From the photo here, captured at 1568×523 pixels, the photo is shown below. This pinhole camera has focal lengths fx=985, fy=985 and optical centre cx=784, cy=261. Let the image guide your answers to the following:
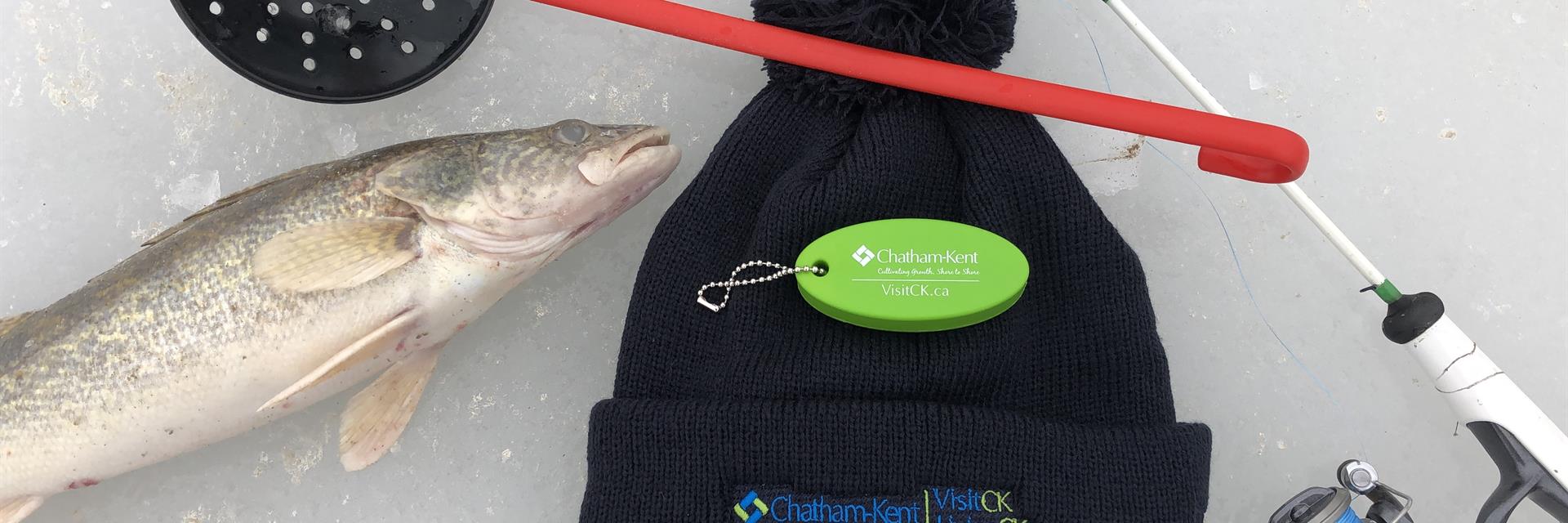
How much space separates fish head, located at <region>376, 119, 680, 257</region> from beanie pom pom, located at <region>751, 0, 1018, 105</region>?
0.70 feet

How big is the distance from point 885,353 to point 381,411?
2.22 feet

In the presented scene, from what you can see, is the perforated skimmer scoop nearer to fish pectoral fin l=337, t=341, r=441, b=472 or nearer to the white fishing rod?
fish pectoral fin l=337, t=341, r=441, b=472

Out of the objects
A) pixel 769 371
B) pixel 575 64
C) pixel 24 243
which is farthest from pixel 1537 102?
pixel 24 243

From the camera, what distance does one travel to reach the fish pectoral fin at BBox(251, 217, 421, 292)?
→ 115cm

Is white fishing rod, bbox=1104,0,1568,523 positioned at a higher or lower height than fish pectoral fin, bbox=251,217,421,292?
lower

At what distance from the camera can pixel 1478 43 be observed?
148 centimetres

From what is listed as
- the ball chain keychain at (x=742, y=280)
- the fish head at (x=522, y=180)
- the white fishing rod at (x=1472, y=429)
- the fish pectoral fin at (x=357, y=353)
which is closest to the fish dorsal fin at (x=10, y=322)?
the fish pectoral fin at (x=357, y=353)

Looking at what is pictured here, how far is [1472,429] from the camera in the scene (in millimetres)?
1213

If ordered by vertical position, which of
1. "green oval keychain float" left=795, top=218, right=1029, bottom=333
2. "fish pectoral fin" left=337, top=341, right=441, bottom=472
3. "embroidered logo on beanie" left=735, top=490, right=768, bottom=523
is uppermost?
"green oval keychain float" left=795, top=218, right=1029, bottom=333

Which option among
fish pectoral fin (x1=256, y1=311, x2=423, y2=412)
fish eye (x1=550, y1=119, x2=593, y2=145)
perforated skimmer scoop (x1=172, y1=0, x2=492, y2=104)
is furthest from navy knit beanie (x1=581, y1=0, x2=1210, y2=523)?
perforated skimmer scoop (x1=172, y1=0, x2=492, y2=104)

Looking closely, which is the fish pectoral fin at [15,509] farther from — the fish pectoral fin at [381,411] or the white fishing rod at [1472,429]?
the white fishing rod at [1472,429]

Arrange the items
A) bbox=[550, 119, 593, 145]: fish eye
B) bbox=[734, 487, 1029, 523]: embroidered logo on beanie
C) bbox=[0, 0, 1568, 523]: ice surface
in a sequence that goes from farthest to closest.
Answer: bbox=[0, 0, 1568, 523]: ice surface → bbox=[550, 119, 593, 145]: fish eye → bbox=[734, 487, 1029, 523]: embroidered logo on beanie

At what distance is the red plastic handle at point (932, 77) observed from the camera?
1.19 m

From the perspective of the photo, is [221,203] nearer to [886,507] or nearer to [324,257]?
[324,257]
